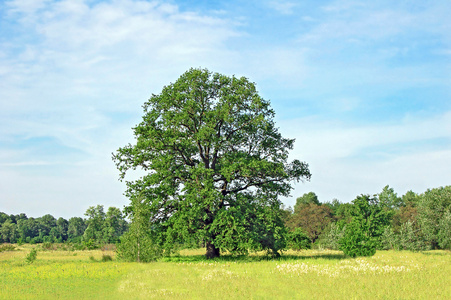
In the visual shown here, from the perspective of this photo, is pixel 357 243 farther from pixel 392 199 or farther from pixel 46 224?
pixel 46 224

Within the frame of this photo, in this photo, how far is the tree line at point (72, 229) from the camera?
327 feet

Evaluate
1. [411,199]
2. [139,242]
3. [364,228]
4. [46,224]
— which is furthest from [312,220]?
[46,224]

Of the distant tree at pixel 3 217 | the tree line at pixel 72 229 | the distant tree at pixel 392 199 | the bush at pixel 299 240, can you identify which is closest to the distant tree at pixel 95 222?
the tree line at pixel 72 229

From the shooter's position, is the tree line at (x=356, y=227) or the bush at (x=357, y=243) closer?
the tree line at (x=356, y=227)

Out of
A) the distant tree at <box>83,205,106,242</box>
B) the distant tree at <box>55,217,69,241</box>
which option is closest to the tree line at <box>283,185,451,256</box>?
the distant tree at <box>83,205,106,242</box>

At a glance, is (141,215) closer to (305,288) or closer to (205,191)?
(205,191)

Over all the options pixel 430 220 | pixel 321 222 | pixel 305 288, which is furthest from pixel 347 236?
pixel 321 222

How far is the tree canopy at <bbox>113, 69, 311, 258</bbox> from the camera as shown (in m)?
32.1

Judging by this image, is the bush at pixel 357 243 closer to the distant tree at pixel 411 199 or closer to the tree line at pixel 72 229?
the tree line at pixel 72 229

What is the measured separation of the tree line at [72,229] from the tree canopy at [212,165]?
5.13 meters

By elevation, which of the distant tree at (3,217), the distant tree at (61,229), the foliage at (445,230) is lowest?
the distant tree at (61,229)

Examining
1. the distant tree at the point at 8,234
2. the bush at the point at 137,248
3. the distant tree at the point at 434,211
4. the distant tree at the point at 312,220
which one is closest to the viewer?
the bush at the point at 137,248

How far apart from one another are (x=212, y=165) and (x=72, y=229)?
171m

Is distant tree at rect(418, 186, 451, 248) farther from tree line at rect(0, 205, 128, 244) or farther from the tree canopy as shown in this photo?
tree line at rect(0, 205, 128, 244)
